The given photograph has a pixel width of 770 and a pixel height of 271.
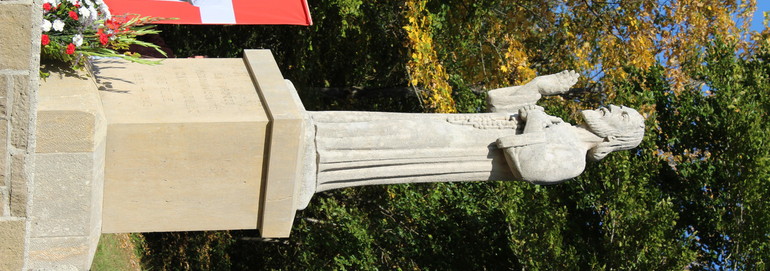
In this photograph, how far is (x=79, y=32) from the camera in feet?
21.5

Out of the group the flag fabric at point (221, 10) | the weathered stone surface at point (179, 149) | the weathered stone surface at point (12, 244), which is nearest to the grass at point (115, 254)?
the flag fabric at point (221, 10)

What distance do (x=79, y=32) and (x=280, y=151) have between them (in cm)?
135

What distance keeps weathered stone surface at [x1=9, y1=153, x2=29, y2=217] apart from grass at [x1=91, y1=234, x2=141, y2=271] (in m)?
8.17

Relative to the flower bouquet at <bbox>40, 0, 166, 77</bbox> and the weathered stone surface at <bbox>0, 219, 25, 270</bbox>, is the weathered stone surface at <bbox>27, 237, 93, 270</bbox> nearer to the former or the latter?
the weathered stone surface at <bbox>0, 219, 25, 270</bbox>

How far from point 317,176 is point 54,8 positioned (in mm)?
1987

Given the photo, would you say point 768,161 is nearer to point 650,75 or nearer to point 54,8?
point 650,75

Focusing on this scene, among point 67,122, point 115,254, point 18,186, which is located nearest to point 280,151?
point 67,122

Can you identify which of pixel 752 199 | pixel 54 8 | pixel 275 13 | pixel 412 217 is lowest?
pixel 412 217

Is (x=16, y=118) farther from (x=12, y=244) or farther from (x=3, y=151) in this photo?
(x=12, y=244)

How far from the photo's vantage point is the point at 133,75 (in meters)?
7.23

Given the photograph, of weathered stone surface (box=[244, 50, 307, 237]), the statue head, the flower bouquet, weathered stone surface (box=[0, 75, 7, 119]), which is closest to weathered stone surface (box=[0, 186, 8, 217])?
weathered stone surface (box=[0, 75, 7, 119])

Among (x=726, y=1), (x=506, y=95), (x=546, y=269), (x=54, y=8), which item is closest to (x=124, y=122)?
(x=54, y=8)

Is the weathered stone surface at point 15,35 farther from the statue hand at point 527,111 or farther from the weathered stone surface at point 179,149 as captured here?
the statue hand at point 527,111

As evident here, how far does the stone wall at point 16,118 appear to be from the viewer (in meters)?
5.41
